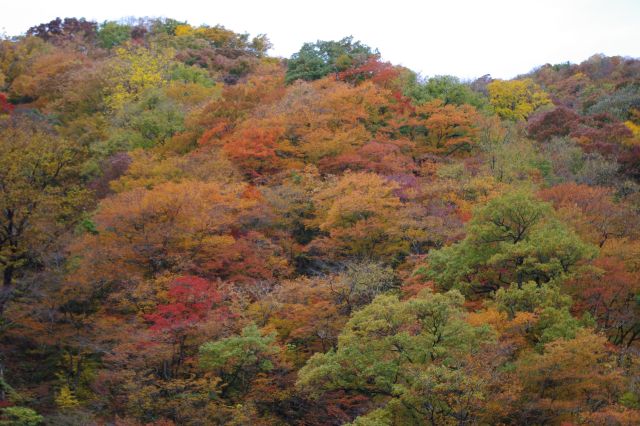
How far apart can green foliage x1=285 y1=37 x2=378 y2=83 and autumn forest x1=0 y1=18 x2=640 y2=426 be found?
4.64 m

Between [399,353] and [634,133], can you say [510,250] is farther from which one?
[634,133]

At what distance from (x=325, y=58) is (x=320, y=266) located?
2545 centimetres

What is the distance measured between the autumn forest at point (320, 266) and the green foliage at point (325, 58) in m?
4.64

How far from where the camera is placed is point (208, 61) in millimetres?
68375

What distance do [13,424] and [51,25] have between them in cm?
6581

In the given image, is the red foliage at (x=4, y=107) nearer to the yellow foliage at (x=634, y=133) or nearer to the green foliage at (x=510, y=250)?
the green foliage at (x=510, y=250)

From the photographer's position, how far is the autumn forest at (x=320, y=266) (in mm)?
19875

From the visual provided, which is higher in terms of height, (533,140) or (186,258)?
(533,140)

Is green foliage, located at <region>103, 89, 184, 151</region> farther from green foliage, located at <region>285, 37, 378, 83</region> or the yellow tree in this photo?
the yellow tree

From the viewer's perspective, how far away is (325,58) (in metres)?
52.6

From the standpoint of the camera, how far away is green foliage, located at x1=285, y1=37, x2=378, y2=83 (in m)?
51.1

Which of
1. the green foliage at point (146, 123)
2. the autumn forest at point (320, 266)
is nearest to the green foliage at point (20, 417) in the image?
the autumn forest at point (320, 266)

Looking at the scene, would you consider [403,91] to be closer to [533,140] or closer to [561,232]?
[533,140]

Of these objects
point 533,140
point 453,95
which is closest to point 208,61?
point 453,95
